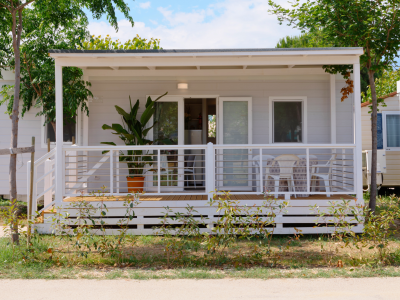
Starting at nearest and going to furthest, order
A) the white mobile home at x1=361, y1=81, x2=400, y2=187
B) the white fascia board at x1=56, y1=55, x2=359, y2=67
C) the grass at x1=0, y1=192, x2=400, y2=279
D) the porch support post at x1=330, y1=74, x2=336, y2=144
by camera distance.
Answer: the grass at x1=0, y1=192, x2=400, y2=279 < the white fascia board at x1=56, y1=55, x2=359, y2=67 < the porch support post at x1=330, y1=74, x2=336, y2=144 < the white mobile home at x1=361, y1=81, x2=400, y2=187

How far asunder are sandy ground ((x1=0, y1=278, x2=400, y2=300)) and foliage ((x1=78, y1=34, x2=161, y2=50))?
1099 cm

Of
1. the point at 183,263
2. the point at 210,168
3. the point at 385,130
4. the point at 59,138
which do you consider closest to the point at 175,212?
the point at 210,168

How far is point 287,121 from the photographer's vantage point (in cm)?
870

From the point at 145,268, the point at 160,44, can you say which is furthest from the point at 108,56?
the point at 160,44

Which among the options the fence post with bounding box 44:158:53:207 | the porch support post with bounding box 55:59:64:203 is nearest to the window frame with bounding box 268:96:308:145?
the porch support post with bounding box 55:59:64:203

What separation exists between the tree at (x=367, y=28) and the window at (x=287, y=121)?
A: 3.85 ft

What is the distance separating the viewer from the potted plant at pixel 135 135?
26.2ft

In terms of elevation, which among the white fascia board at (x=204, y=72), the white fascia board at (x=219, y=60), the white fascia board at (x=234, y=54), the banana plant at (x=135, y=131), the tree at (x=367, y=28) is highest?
the tree at (x=367, y=28)

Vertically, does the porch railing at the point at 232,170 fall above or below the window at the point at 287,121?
below

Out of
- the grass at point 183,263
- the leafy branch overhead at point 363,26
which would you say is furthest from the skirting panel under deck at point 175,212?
the leafy branch overhead at point 363,26

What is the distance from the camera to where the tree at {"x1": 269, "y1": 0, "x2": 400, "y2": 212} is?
741cm

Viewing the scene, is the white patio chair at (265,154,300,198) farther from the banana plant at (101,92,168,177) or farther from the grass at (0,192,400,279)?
the banana plant at (101,92,168,177)

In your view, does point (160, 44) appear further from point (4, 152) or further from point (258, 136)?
point (4, 152)

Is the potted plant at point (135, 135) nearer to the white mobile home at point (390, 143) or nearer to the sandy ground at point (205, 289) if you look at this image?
the sandy ground at point (205, 289)
